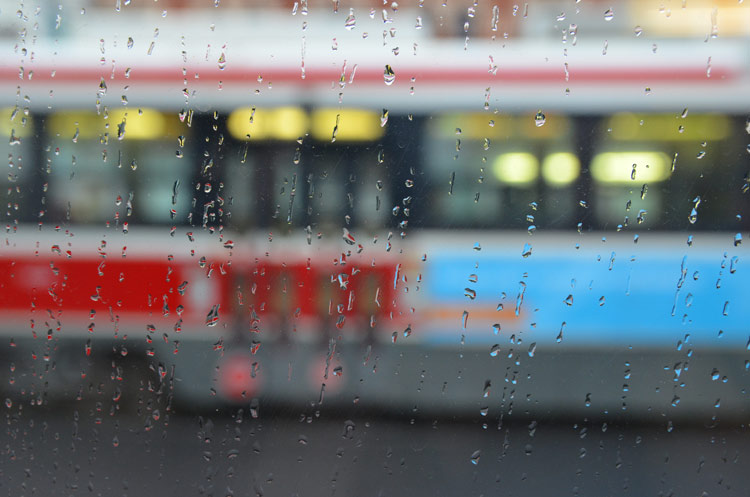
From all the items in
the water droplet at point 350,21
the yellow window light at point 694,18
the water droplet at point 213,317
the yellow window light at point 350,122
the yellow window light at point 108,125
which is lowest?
the water droplet at point 213,317

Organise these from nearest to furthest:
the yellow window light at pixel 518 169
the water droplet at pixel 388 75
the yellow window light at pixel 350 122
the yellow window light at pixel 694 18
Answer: the yellow window light at pixel 694 18 < the water droplet at pixel 388 75 < the yellow window light at pixel 350 122 < the yellow window light at pixel 518 169

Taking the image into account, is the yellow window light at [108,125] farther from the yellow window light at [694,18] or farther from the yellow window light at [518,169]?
the yellow window light at [518,169]

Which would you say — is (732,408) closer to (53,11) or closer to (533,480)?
(533,480)

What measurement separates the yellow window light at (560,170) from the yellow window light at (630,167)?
21cm

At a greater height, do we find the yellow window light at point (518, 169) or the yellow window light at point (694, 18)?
the yellow window light at point (694, 18)

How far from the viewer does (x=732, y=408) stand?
1.43 m

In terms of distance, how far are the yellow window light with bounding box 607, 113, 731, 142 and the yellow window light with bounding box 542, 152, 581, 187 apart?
7.9 inches

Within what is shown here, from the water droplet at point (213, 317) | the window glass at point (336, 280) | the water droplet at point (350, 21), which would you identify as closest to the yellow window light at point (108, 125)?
the window glass at point (336, 280)

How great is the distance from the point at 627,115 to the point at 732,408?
1403 mm

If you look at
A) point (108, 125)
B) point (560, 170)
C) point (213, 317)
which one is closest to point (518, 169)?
point (560, 170)

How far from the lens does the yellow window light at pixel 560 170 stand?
2.36 meters

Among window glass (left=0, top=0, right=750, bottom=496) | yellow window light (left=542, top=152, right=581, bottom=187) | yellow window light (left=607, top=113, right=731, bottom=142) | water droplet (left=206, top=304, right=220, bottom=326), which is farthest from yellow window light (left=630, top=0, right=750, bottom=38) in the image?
water droplet (left=206, top=304, right=220, bottom=326)

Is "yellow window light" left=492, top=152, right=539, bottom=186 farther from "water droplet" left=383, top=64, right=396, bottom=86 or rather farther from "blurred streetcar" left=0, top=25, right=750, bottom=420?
"water droplet" left=383, top=64, right=396, bottom=86

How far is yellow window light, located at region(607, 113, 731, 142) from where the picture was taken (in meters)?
2.00
